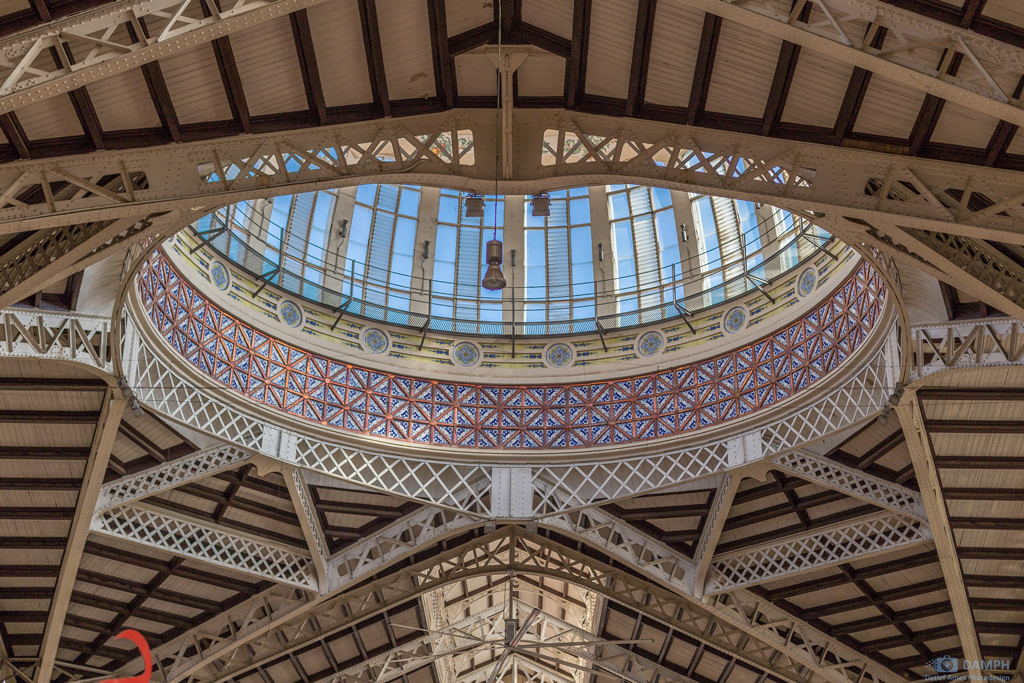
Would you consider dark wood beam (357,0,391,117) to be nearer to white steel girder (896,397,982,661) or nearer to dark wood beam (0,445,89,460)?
white steel girder (896,397,982,661)

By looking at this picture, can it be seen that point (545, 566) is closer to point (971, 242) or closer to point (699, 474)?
point (699, 474)

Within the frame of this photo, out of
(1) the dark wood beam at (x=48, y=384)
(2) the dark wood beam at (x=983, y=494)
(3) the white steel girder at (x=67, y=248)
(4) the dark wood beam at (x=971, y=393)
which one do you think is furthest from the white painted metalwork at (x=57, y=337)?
(2) the dark wood beam at (x=983, y=494)

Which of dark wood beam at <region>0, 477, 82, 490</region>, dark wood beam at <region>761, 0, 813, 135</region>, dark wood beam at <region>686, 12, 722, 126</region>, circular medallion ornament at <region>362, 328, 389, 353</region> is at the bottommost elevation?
dark wood beam at <region>0, 477, 82, 490</region>

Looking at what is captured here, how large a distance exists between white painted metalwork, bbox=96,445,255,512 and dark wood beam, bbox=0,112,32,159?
1180cm

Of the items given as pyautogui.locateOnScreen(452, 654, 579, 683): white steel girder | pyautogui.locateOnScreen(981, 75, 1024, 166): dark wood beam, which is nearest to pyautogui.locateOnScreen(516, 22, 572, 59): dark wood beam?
pyautogui.locateOnScreen(981, 75, 1024, 166): dark wood beam

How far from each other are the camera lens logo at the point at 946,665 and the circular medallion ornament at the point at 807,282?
12171 millimetres

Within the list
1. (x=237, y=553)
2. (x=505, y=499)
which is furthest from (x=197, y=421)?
(x=505, y=499)

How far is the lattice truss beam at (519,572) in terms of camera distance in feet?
97.1

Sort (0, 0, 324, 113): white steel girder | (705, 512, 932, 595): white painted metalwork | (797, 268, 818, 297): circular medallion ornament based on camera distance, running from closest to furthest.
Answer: (0, 0, 324, 113): white steel girder < (705, 512, 932, 595): white painted metalwork < (797, 268, 818, 297): circular medallion ornament

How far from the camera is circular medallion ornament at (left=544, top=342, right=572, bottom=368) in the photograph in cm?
3041

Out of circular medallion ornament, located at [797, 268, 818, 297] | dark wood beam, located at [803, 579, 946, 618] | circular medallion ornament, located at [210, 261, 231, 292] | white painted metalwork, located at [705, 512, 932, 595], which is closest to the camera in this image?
white painted metalwork, located at [705, 512, 932, 595]

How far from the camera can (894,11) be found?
12211 millimetres

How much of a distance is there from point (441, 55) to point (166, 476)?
14068 mm

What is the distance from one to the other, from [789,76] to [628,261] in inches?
668
